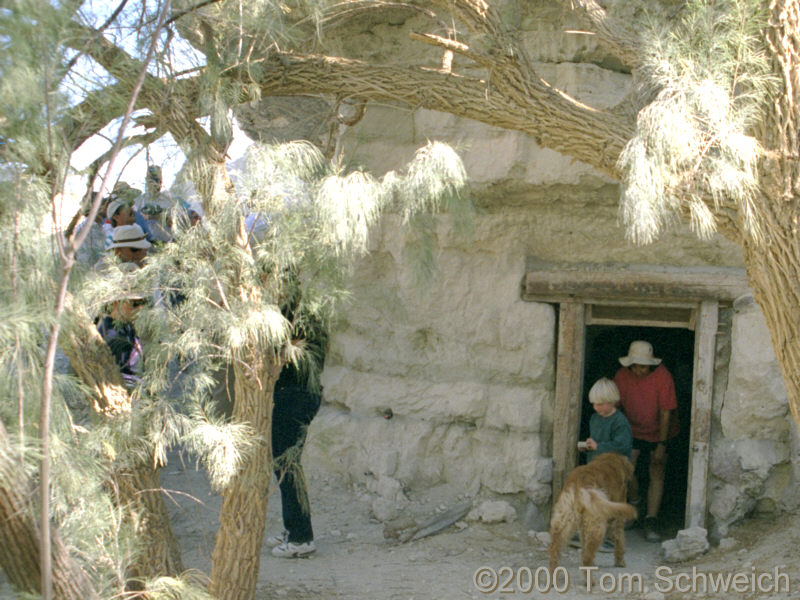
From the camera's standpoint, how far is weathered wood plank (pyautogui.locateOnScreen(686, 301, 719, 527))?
536 cm

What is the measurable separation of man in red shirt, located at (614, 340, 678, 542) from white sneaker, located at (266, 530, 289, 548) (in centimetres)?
237

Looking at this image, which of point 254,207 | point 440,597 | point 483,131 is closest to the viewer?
point 254,207

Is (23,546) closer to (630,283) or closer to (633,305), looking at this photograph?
(630,283)

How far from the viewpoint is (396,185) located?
12.7 feet

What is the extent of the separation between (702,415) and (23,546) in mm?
4079

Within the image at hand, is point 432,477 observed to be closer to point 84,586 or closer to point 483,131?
point 483,131

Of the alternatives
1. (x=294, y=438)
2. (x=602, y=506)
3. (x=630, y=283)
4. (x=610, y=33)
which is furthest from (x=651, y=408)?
(x=610, y=33)

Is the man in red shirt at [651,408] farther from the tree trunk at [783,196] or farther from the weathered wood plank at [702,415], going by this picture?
the tree trunk at [783,196]

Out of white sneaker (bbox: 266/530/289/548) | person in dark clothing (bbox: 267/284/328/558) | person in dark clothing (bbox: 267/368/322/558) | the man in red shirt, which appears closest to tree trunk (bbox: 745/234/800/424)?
person in dark clothing (bbox: 267/284/328/558)

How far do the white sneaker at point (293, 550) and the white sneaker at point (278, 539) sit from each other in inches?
3.4

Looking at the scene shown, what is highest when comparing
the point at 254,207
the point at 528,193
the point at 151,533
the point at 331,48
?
the point at 331,48

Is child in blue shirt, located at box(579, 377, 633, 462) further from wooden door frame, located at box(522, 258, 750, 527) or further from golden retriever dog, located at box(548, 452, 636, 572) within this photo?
golden retriever dog, located at box(548, 452, 636, 572)

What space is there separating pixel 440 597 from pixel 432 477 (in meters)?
1.30

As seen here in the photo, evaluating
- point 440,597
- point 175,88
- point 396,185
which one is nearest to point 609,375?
point 440,597
